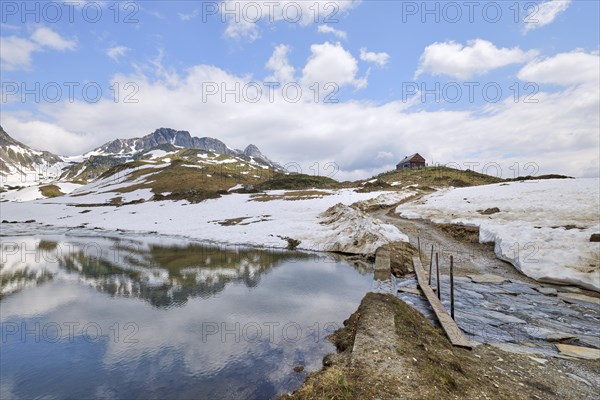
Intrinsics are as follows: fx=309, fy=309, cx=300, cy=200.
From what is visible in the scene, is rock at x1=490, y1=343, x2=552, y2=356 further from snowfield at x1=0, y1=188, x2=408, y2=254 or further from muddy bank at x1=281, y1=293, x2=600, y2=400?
snowfield at x1=0, y1=188, x2=408, y2=254

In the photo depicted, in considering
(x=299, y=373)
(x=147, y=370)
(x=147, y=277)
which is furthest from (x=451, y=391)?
(x=147, y=277)

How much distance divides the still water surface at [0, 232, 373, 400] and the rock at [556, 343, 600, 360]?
26.6 ft

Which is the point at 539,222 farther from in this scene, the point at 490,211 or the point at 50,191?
the point at 50,191

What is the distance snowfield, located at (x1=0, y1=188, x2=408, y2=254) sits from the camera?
3362 cm

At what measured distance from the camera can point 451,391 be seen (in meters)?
7.65

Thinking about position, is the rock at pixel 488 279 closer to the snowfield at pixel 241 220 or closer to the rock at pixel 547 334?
the rock at pixel 547 334

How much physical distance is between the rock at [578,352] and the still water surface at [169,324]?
26.6ft

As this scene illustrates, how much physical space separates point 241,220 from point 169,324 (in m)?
36.0

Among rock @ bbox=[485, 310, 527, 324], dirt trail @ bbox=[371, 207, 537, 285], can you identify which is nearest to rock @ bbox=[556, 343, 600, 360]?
rock @ bbox=[485, 310, 527, 324]

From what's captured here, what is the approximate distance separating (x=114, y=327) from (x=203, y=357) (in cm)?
590

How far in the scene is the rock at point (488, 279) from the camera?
19391 millimetres

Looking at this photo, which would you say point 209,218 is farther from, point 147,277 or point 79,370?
point 79,370

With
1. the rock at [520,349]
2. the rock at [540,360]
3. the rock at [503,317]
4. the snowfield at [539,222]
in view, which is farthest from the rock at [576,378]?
the snowfield at [539,222]

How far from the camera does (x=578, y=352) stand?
10773 millimetres
